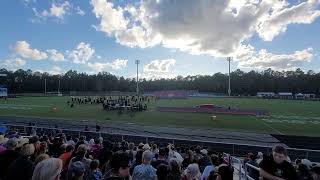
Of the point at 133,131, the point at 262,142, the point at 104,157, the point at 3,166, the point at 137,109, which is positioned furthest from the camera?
the point at 137,109


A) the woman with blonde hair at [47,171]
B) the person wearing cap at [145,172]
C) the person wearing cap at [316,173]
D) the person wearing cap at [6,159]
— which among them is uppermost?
the woman with blonde hair at [47,171]

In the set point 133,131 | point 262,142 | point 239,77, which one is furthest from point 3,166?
point 239,77

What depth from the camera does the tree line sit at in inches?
5823

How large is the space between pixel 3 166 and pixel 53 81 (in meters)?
154

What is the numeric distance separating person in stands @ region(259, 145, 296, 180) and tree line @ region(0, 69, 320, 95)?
5679 inches

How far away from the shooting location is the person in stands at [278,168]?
211 inches

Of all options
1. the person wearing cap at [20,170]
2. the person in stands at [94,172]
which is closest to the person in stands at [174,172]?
the person in stands at [94,172]

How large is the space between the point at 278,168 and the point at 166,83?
173895mm

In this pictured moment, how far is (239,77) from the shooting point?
171125mm

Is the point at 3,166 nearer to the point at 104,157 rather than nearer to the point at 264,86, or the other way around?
the point at 104,157

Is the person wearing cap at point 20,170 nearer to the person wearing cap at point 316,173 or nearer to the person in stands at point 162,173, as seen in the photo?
the person in stands at point 162,173

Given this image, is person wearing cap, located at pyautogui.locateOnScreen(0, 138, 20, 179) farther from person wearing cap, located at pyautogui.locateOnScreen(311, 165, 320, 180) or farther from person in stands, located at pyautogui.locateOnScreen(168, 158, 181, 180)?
person wearing cap, located at pyautogui.locateOnScreen(311, 165, 320, 180)

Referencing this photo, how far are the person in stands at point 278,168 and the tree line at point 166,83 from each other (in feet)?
473

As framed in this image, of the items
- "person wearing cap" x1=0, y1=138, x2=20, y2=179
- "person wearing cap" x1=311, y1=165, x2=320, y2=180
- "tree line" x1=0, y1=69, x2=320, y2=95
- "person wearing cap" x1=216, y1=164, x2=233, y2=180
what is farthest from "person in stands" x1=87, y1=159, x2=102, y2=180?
"tree line" x1=0, y1=69, x2=320, y2=95
